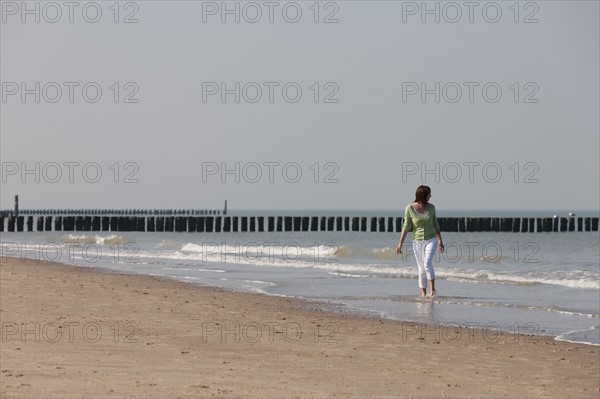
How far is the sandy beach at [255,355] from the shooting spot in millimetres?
6543

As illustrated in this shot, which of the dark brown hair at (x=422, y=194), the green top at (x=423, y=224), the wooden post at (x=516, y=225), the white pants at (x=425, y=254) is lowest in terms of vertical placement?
the wooden post at (x=516, y=225)

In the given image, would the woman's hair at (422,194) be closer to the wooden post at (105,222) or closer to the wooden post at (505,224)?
the wooden post at (505,224)

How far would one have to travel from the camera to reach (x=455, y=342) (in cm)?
913

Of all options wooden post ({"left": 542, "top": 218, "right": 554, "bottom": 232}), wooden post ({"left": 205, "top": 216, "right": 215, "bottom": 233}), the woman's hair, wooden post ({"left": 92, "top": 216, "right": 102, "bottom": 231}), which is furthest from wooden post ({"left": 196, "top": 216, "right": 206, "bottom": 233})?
the woman's hair

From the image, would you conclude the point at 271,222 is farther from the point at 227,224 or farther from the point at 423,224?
the point at 423,224

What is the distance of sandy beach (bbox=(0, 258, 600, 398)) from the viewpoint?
6.54 meters

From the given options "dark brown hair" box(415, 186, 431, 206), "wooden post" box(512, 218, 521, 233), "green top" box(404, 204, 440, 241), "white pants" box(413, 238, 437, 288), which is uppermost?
"dark brown hair" box(415, 186, 431, 206)

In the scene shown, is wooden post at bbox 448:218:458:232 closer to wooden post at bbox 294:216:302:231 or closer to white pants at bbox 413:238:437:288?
wooden post at bbox 294:216:302:231

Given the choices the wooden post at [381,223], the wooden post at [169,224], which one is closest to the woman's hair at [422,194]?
the wooden post at [381,223]

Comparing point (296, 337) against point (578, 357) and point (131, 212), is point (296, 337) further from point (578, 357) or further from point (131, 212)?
point (131, 212)

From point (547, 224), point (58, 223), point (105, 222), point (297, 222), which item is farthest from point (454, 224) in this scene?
point (58, 223)

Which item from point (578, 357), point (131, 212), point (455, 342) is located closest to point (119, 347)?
point (455, 342)

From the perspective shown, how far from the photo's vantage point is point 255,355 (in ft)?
26.0

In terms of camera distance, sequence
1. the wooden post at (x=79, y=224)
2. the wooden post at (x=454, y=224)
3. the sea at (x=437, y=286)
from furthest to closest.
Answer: the wooden post at (x=79, y=224), the wooden post at (x=454, y=224), the sea at (x=437, y=286)
